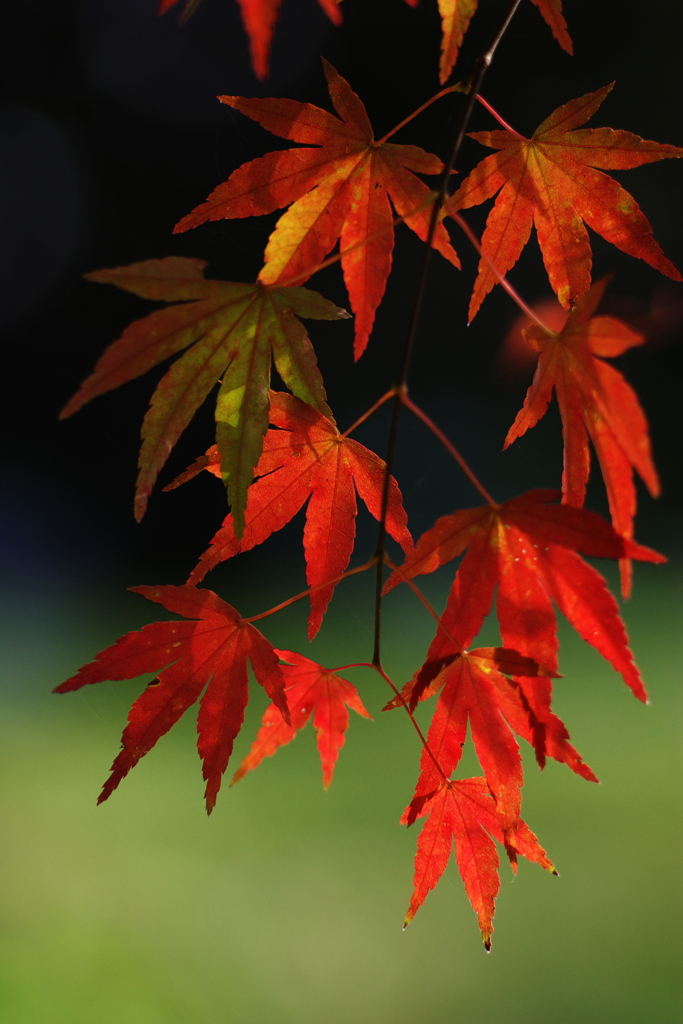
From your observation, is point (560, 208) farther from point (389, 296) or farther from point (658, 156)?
point (389, 296)

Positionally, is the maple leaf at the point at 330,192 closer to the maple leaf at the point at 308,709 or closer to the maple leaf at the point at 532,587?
the maple leaf at the point at 532,587

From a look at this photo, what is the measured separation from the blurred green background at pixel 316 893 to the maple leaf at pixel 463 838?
1.20 m

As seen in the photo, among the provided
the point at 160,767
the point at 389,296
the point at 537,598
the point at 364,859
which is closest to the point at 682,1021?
the point at 364,859

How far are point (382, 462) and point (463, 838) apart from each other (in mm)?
332

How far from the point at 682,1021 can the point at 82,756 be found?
2.18m

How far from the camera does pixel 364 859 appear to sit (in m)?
2.05

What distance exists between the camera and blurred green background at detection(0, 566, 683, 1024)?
1.58 meters

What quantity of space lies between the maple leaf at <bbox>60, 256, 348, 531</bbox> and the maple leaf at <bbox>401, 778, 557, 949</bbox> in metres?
0.32

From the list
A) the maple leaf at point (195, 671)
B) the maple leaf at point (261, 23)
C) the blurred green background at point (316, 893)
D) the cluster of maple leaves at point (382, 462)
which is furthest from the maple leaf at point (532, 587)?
the blurred green background at point (316, 893)

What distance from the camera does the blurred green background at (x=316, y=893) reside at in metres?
1.58

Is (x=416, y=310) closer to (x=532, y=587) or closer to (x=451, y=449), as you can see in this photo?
(x=451, y=449)

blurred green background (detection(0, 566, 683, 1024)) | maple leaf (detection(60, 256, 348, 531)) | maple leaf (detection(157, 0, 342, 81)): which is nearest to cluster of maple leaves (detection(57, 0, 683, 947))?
maple leaf (detection(60, 256, 348, 531))

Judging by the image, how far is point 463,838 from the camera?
60cm

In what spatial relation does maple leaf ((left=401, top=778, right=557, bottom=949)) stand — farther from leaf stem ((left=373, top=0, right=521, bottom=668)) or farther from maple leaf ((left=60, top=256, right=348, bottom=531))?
maple leaf ((left=60, top=256, right=348, bottom=531))
